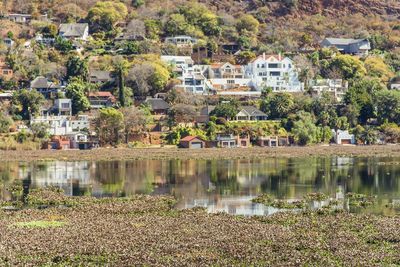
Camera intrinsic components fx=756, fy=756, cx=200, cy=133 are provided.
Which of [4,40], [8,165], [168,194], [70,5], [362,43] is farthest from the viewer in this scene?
[70,5]

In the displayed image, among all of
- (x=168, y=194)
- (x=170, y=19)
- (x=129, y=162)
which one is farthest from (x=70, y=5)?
(x=168, y=194)

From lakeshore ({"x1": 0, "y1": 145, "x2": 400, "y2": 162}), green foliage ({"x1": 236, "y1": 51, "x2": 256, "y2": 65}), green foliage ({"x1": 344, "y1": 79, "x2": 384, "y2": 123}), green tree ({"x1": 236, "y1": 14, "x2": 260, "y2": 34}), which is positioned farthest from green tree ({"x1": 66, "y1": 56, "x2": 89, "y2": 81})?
green tree ({"x1": 236, "y1": 14, "x2": 260, "y2": 34})

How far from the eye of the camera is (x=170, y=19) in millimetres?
148625

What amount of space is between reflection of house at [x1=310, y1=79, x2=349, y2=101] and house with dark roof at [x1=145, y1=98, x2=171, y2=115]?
83.7ft

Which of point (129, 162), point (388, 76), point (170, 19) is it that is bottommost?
point (129, 162)

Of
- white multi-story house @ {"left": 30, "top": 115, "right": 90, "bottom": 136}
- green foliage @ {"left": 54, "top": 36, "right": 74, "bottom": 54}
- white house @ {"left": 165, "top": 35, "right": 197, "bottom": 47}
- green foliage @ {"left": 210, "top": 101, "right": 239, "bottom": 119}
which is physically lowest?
white multi-story house @ {"left": 30, "top": 115, "right": 90, "bottom": 136}

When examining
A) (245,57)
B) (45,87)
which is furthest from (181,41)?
(45,87)

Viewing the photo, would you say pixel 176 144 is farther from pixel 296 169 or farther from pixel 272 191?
pixel 272 191

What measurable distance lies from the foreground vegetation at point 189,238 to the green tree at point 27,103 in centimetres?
6785

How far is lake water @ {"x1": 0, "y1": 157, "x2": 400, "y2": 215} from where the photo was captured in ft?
153

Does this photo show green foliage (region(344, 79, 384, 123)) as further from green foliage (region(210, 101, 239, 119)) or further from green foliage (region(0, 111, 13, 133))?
green foliage (region(0, 111, 13, 133))

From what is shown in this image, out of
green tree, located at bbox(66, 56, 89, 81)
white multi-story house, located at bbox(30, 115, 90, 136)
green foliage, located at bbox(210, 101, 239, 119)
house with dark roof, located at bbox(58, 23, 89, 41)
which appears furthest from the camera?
house with dark roof, located at bbox(58, 23, 89, 41)

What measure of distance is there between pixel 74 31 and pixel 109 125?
145ft

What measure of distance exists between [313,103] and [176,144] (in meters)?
22.8
